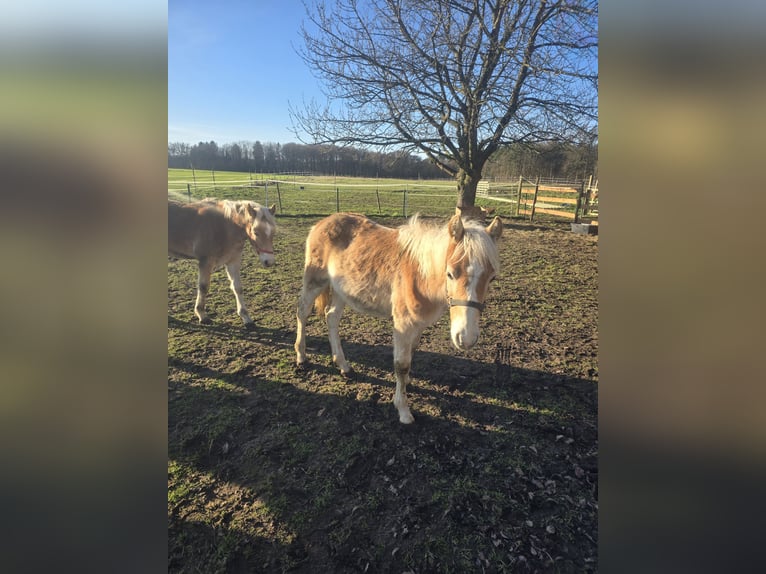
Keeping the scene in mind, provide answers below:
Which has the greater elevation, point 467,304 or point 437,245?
point 437,245

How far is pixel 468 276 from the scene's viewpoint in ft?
7.75

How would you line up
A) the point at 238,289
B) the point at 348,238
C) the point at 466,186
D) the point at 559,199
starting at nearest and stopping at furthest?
the point at 348,238 → the point at 238,289 → the point at 466,186 → the point at 559,199

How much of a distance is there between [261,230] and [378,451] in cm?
287

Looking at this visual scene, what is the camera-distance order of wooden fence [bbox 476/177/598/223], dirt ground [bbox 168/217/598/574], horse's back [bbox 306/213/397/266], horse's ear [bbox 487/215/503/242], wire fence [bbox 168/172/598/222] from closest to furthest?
dirt ground [bbox 168/217/598/574] < horse's ear [bbox 487/215/503/242] < horse's back [bbox 306/213/397/266] < wire fence [bbox 168/172/598/222] < wooden fence [bbox 476/177/598/223]

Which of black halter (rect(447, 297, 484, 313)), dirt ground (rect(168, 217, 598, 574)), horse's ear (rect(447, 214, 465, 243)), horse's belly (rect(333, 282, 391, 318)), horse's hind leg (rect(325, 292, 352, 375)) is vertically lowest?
dirt ground (rect(168, 217, 598, 574))

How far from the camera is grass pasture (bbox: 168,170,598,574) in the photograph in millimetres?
2174

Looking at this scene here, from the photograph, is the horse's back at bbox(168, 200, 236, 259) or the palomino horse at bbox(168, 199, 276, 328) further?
the horse's back at bbox(168, 200, 236, 259)

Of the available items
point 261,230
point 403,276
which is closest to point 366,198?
point 261,230

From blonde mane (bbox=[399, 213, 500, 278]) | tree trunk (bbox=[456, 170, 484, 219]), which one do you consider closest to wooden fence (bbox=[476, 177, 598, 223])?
tree trunk (bbox=[456, 170, 484, 219])

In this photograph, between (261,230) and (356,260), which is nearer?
(356,260)

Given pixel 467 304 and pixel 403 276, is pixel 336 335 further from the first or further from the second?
pixel 467 304

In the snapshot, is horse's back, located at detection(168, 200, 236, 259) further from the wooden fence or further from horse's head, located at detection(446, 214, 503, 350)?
the wooden fence
